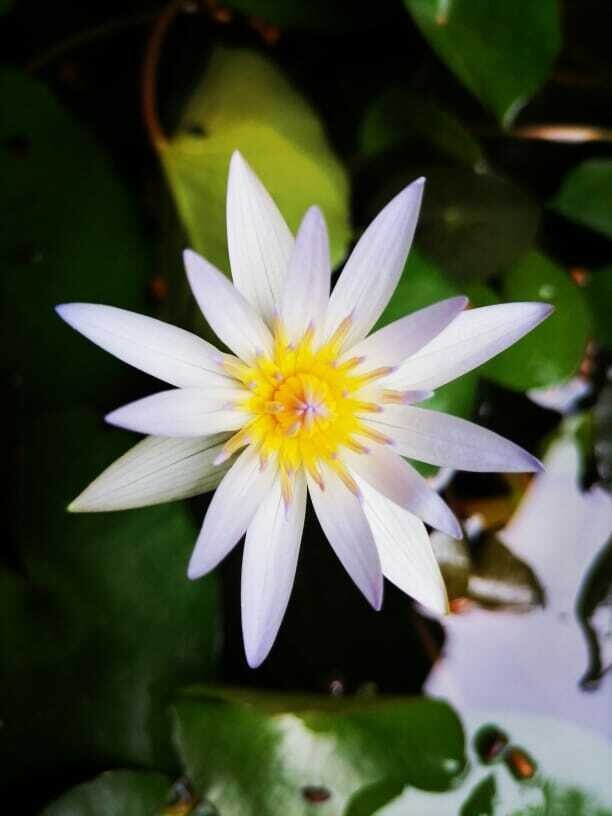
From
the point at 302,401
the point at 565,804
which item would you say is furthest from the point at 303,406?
the point at 565,804

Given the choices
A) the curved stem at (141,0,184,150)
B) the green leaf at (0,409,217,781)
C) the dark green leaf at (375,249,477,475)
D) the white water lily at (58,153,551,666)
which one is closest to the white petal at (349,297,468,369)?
the white water lily at (58,153,551,666)

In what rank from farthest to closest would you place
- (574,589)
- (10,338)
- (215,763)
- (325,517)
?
(574,589) < (10,338) < (215,763) < (325,517)

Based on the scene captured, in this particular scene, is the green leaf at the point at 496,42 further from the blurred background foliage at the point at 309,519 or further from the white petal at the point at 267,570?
the white petal at the point at 267,570

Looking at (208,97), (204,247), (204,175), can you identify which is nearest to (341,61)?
(208,97)

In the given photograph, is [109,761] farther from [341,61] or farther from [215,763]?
[341,61]

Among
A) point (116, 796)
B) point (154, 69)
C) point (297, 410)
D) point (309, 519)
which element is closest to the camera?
point (297, 410)

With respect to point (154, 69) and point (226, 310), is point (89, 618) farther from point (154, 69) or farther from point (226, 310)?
point (154, 69)

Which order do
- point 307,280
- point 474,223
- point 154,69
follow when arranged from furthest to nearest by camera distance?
point 154,69 → point 474,223 → point 307,280
